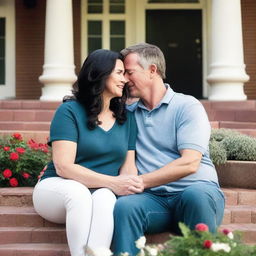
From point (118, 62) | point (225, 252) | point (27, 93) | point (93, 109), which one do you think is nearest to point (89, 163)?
point (93, 109)

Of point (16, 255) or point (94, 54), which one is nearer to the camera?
point (94, 54)

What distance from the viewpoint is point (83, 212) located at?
397cm

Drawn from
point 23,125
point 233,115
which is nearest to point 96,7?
point 233,115

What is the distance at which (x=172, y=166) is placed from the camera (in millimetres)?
4219

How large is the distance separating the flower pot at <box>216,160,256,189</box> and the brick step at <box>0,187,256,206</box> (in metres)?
0.11

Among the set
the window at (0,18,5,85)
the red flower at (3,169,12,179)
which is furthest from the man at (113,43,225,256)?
the window at (0,18,5,85)

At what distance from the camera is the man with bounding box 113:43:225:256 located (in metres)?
3.98

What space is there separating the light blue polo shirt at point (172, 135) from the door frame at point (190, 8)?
351 inches

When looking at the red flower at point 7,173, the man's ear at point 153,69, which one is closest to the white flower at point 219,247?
the man's ear at point 153,69

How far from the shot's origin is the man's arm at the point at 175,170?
420 cm

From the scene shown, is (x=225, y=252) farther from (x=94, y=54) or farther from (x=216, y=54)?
(x=216, y=54)

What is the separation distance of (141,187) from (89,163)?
1.25 feet

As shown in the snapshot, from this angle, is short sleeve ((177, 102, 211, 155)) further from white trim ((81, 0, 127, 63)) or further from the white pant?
white trim ((81, 0, 127, 63))

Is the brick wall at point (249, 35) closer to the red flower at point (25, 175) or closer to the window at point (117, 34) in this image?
the window at point (117, 34)
